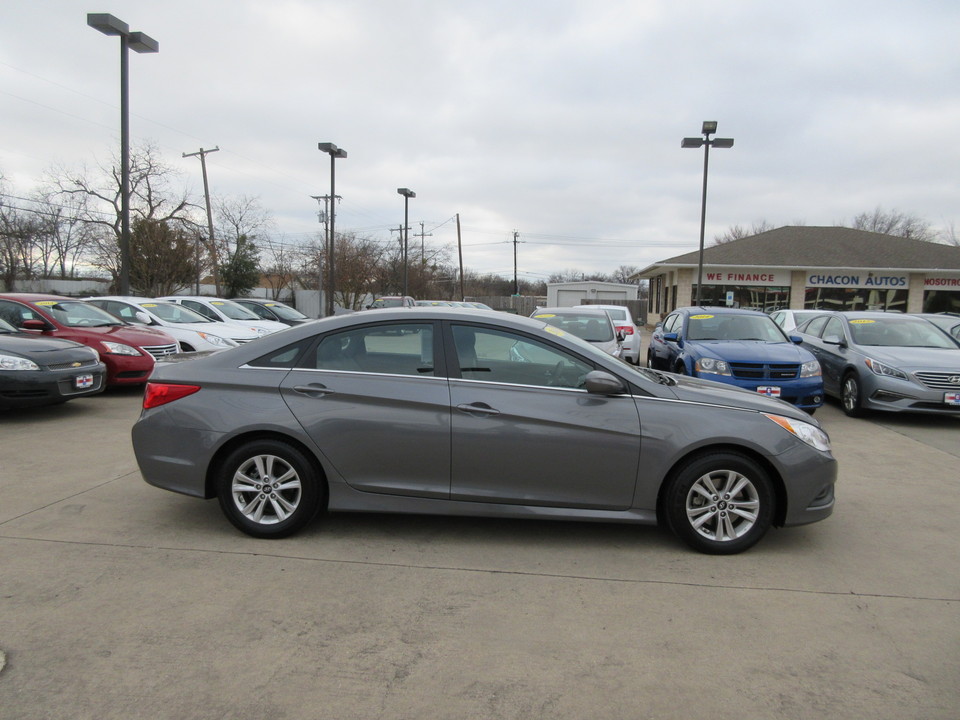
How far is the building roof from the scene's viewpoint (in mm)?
31516

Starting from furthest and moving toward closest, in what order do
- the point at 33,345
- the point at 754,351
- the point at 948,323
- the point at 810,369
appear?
1. the point at 948,323
2. the point at 754,351
3. the point at 810,369
4. the point at 33,345

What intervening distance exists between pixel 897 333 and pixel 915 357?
42.8 inches

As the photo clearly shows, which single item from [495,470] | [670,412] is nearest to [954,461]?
[670,412]

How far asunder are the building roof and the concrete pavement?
95.8 ft

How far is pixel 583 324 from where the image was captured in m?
11.8

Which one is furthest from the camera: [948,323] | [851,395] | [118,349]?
[948,323]

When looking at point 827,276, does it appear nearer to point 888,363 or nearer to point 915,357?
point 915,357

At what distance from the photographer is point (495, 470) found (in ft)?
13.4

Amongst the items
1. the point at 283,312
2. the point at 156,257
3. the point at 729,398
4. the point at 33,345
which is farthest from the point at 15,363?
the point at 156,257

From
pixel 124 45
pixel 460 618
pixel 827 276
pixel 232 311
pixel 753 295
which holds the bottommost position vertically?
pixel 460 618

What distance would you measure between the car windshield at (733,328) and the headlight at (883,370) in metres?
1.14

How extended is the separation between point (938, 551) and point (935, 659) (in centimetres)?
163

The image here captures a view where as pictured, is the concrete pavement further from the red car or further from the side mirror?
the red car

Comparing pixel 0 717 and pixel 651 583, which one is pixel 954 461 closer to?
pixel 651 583
